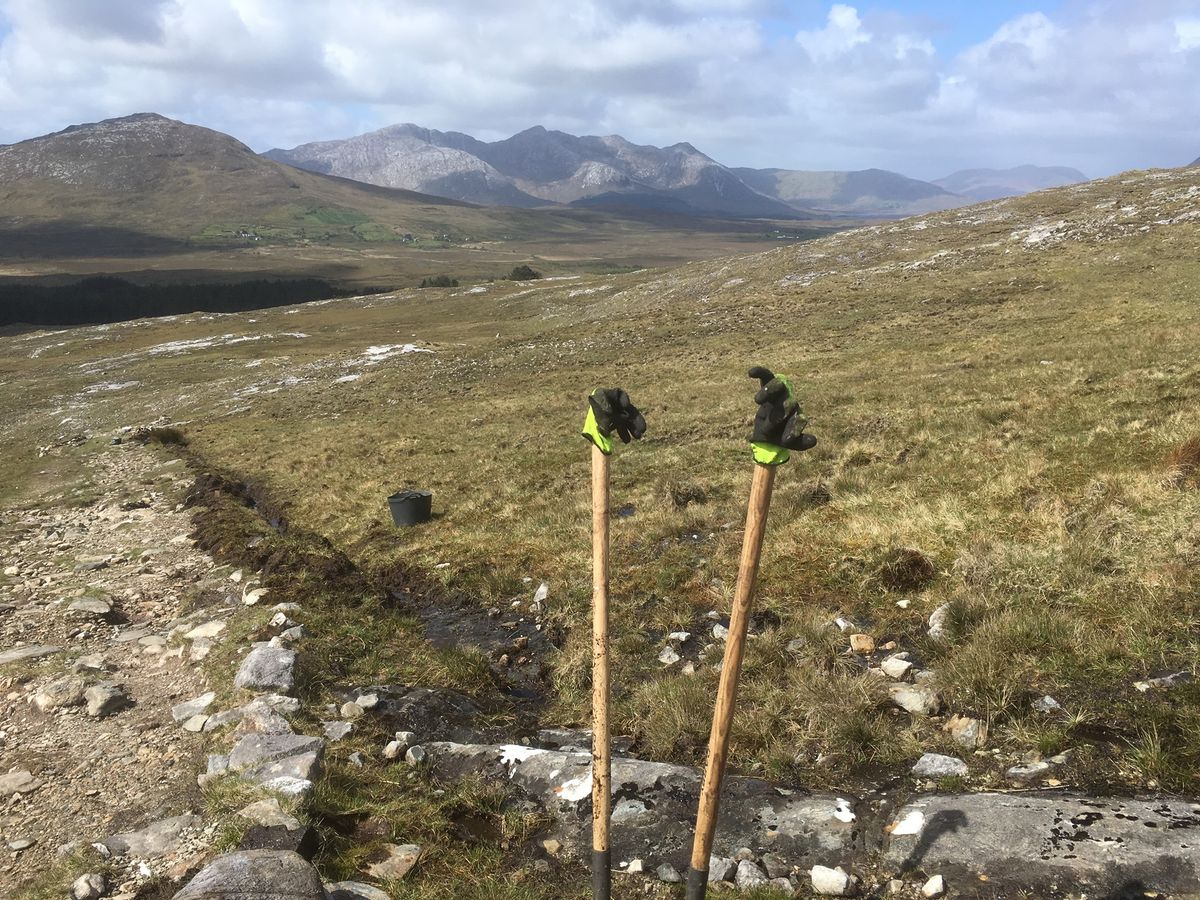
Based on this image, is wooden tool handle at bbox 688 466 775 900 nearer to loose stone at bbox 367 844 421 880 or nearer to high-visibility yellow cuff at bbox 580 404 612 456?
high-visibility yellow cuff at bbox 580 404 612 456

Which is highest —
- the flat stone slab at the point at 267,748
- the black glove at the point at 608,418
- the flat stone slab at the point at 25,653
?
the black glove at the point at 608,418

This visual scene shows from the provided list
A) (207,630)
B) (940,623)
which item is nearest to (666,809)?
(940,623)

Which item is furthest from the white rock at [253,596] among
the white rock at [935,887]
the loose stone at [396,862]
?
the white rock at [935,887]

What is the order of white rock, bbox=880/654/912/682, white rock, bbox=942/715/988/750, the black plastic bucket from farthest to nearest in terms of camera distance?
the black plastic bucket
white rock, bbox=880/654/912/682
white rock, bbox=942/715/988/750

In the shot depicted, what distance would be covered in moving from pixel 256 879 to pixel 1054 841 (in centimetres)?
527

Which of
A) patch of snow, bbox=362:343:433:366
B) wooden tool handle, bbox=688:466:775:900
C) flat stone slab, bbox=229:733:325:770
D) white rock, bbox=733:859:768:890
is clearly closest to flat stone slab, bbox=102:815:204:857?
flat stone slab, bbox=229:733:325:770

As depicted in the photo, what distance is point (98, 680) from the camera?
28.7 ft

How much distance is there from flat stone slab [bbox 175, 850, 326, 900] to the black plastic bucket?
11.1m

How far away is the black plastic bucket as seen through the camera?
15.7 meters

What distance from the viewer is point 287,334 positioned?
67938mm

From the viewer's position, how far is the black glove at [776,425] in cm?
378

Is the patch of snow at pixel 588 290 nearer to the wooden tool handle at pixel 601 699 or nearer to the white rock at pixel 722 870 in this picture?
the wooden tool handle at pixel 601 699

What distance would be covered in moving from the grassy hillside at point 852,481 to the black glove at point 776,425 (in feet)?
11.4

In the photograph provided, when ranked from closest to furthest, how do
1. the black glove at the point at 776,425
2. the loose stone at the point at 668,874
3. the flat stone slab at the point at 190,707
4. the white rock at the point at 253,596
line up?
the black glove at the point at 776,425 → the loose stone at the point at 668,874 → the flat stone slab at the point at 190,707 → the white rock at the point at 253,596
